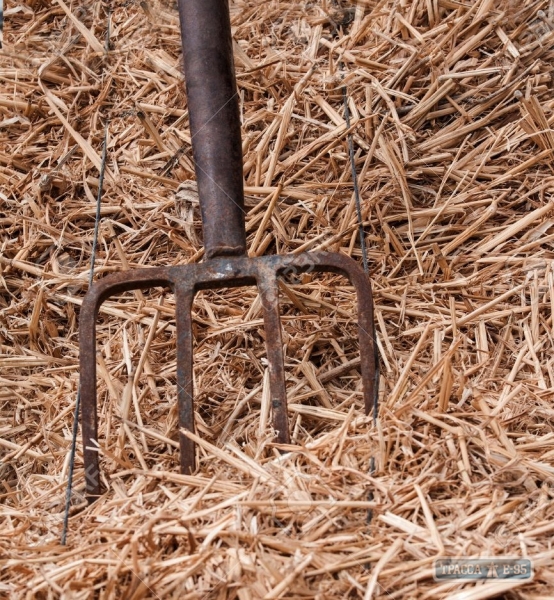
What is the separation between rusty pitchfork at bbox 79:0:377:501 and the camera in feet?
5.03

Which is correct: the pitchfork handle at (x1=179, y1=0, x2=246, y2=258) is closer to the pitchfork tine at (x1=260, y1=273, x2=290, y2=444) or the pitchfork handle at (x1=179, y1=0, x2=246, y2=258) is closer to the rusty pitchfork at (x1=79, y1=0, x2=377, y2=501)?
the rusty pitchfork at (x1=79, y1=0, x2=377, y2=501)

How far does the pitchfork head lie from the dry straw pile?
6cm

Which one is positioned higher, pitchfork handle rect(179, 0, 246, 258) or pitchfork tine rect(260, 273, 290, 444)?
pitchfork handle rect(179, 0, 246, 258)

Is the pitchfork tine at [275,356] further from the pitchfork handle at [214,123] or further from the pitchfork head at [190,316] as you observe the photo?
the pitchfork handle at [214,123]

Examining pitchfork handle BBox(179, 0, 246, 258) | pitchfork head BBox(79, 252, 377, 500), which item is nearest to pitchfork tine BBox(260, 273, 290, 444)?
pitchfork head BBox(79, 252, 377, 500)

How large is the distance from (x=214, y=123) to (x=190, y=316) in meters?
0.45

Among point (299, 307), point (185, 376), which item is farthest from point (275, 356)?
point (299, 307)

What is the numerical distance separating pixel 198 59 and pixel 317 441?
2.94 ft

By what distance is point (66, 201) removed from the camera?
2182mm

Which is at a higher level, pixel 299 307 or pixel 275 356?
pixel 299 307

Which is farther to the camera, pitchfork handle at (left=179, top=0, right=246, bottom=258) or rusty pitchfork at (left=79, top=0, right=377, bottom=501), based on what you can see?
pitchfork handle at (left=179, top=0, right=246, bottom=258)

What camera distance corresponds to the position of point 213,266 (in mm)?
1646

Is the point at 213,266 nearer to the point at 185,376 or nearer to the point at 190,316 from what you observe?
the point at 190,316

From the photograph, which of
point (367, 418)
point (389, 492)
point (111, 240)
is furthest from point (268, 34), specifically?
point (389, 492)
